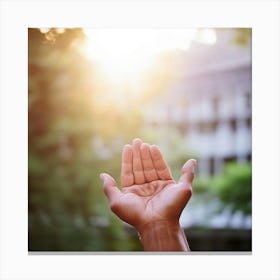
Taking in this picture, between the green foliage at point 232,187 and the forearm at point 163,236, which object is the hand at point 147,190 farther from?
the green foliage at point 232,187

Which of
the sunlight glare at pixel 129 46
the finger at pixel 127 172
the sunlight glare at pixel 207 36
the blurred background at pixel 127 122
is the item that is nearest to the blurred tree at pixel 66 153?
the blurred background at pixel 127 122

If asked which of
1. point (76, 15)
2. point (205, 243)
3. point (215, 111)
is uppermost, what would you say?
point (76, 15)

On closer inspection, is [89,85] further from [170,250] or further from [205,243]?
[170,250]

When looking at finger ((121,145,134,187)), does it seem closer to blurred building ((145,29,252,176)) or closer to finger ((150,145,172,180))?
finger ((150,145,172,180))

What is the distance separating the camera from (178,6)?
2174mm

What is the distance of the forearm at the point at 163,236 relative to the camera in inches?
64.4

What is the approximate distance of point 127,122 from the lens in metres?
3.29

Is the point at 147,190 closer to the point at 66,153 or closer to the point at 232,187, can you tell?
the point at 66,153

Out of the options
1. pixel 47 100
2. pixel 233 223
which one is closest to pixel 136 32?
pixel 47 100

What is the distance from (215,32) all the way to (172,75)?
40cm

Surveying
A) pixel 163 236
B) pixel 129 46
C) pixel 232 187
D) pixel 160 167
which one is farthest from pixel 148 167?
pixel 232 187

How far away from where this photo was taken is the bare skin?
5.42ft

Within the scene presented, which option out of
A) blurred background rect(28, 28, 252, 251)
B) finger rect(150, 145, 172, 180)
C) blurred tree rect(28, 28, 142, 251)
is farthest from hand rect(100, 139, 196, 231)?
blurred tree rect(28, 28, 142, 251)

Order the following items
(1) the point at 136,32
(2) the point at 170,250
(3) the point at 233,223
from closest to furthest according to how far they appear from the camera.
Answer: (2) the point at 170,250 → (1) the point at 136,32 → (3) the point at 233,223
